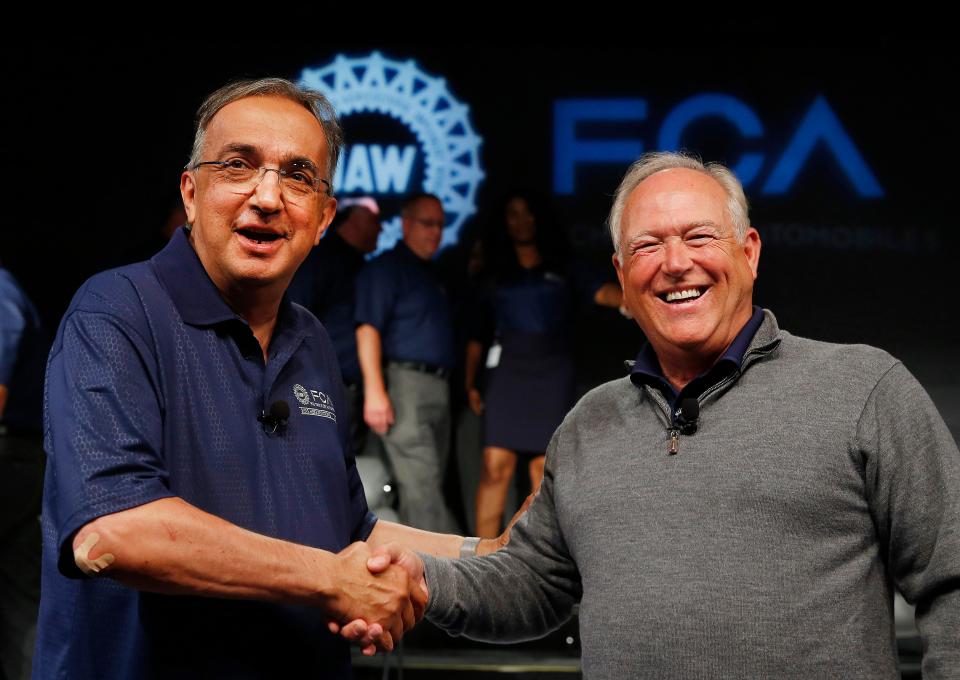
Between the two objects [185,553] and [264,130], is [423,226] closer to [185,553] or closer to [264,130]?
[264,130]

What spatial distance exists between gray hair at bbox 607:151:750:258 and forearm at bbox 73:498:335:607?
3.11 feet

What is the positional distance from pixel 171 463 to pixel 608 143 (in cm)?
447

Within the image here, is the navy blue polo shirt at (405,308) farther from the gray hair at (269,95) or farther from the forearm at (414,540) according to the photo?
the gray hair at (269,95)

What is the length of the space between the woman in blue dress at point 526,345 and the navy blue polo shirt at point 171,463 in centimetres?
339

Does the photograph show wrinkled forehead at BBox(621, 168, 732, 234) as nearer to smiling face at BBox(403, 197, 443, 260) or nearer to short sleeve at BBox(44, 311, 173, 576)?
short sleeve at BBox(44, 311, 173, 576)

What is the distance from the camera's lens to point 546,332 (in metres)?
5.25

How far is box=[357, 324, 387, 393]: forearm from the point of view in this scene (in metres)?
4.95

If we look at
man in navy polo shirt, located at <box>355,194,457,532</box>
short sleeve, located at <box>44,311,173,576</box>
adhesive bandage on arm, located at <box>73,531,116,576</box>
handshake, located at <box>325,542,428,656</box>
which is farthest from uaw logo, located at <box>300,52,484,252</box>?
adhesive bandage on arm, located at <box>73,531,116,576</box>

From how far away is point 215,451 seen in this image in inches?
65.9

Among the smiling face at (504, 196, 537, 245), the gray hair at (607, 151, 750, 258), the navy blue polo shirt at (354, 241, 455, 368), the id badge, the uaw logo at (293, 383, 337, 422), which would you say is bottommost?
the uaw logo at (293, 383, 337, 422)

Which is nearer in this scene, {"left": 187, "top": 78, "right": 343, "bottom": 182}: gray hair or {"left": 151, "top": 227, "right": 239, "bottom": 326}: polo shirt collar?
{"left": 151, "top": 227, "right": 239, "bottom": 326}: polo shirt collar

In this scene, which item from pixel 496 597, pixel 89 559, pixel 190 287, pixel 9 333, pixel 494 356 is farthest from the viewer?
pixel 494 356

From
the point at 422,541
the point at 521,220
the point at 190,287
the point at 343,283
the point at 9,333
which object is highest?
the point at 521,220

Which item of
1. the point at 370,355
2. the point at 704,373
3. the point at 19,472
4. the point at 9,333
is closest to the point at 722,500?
the point at 704,373
